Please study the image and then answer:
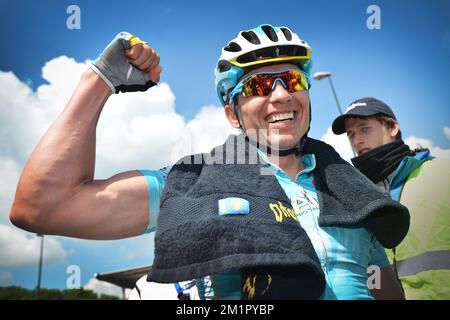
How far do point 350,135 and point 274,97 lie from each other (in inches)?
89.8

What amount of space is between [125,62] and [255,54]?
2.95ft

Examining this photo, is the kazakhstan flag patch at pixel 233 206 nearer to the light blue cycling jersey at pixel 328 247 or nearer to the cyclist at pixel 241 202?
the cyclist at pixel 241 202

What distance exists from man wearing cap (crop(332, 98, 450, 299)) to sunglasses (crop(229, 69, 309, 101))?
84 cm

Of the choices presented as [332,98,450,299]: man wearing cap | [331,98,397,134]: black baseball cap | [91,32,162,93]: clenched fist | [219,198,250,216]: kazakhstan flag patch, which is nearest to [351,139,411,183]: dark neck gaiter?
[332,98,450,299]: man wearing cap

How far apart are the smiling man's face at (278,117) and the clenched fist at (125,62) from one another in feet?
2.15

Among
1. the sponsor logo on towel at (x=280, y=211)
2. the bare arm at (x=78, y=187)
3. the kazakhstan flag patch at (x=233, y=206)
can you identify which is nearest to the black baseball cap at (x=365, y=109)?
the sponsor logo on towel at (x=280, y=211)

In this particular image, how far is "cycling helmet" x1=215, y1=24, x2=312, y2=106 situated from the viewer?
7.71 feet

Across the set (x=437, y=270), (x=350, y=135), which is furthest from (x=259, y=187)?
(x=350, y=135)

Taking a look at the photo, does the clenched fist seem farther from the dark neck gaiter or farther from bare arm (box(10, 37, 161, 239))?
the dark neck gaiter

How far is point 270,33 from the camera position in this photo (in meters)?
2.56

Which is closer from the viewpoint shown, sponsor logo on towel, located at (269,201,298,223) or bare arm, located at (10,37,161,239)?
bare arm, located at (10,37,161,239)

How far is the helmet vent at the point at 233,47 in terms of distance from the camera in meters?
2.46

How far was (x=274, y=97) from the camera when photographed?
7.06 ft

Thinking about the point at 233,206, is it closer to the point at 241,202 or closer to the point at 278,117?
the point at 241,202
